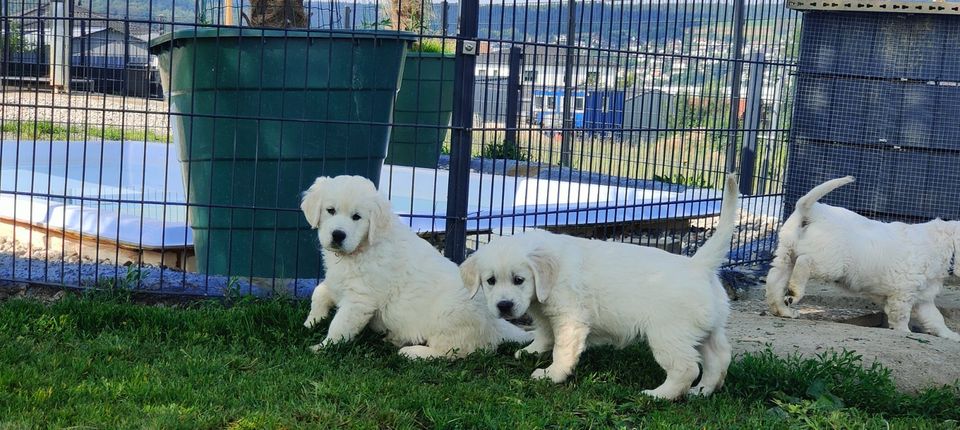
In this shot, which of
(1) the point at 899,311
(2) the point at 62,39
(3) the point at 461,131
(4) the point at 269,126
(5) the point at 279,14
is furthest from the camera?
(2) the point at 62,39

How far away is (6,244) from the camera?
8.30 metres

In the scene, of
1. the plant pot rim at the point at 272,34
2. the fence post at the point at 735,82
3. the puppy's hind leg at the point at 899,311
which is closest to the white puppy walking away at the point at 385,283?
the plant pot rim at the point at 272,34

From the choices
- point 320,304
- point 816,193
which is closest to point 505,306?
point 320,304

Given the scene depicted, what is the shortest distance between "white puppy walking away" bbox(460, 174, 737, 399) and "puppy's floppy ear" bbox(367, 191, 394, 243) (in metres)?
0.61

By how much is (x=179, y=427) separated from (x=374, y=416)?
2.38 feet

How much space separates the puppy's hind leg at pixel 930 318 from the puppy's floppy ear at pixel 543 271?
3.58m

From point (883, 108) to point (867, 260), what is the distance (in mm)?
2060

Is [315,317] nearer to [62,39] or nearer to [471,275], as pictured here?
[471,275]

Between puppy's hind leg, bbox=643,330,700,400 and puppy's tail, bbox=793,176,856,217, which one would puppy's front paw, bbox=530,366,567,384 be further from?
puppy's tail, bbox=793,176,856,217

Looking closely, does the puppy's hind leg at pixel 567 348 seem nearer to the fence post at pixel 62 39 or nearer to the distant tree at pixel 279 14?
the fence post at pixel 62 39

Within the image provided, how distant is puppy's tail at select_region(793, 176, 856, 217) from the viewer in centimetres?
660

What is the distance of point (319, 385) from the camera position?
14.3 feet

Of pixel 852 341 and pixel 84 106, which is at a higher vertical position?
pixel 84 106

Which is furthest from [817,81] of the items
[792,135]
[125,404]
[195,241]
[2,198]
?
[2,198]
